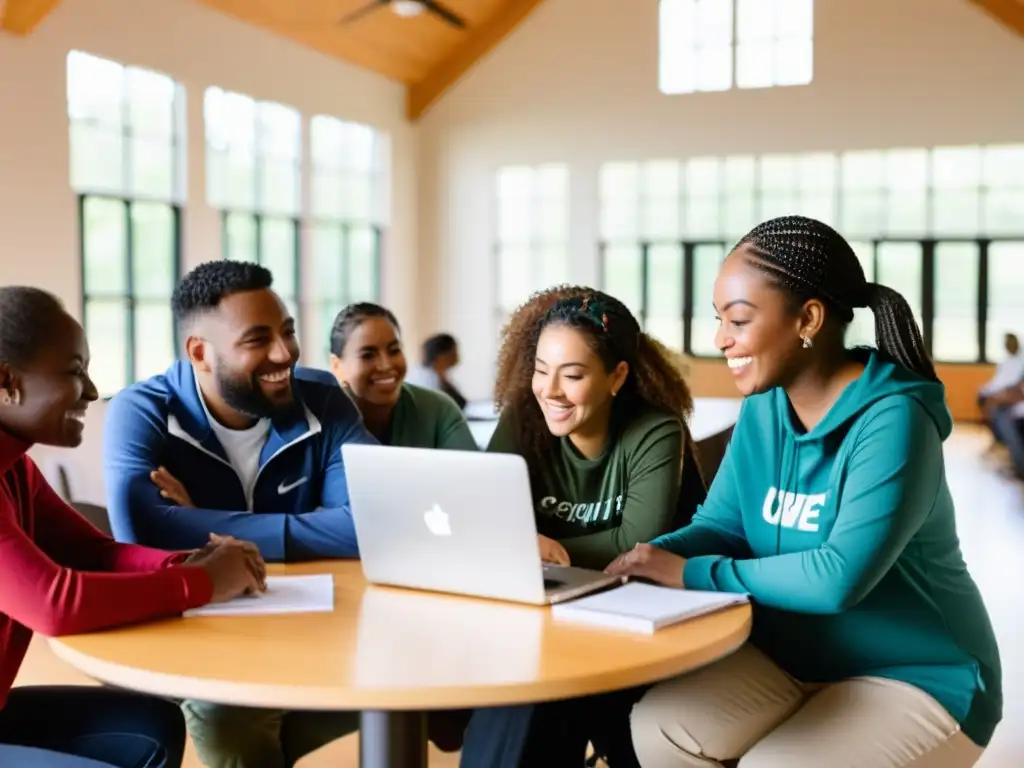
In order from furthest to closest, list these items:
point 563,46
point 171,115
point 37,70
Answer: point 563,46 → point 171,115 → point 37,70

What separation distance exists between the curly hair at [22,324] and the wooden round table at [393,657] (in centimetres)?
43

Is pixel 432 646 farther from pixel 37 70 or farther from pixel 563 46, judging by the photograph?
pixel 563 46

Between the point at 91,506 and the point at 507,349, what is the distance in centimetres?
175

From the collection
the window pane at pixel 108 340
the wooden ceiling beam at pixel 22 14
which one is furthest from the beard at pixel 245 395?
the window pane at pixel 108 340

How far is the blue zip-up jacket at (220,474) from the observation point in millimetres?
2262

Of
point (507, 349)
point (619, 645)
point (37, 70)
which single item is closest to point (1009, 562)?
point (507, 349)

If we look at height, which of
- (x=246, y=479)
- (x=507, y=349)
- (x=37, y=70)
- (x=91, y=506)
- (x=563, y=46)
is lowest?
(x=91, y=506)

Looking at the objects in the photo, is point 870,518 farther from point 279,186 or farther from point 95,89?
point 279,186

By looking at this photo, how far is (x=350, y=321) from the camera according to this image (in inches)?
142

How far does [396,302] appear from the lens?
1444cm

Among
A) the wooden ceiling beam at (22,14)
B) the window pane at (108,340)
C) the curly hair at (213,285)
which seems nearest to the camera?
the curly hair at (213,285)

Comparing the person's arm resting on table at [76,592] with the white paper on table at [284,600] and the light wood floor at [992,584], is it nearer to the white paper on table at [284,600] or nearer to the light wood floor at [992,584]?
the white paper on table at [284,600]

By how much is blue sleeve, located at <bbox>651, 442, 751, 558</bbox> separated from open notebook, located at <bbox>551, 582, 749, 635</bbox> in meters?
0.22

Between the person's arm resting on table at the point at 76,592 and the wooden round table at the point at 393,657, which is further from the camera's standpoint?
the person's arm resting on table at the point at 76,592
